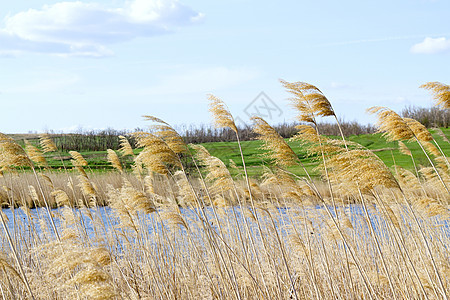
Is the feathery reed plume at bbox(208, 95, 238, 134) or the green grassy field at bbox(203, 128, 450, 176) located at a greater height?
the feathery reed plume at bbox(208, 95, 238, 134)

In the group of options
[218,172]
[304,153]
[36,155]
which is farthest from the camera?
[304,153]

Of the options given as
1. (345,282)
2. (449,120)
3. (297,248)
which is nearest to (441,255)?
(345,282)

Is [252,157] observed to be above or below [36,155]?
below

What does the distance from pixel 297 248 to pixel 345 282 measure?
596 millimetres

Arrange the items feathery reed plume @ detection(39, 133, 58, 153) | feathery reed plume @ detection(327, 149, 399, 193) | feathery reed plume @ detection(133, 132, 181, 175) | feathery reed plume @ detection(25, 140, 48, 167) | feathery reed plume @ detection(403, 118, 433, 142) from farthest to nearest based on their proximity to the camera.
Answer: feathery reed plume @ detection(39, 133, 58, 153) → feathery reed plume @ detection(25, 140, 48, 167) → feathery reed plume @ detection(403, 118, 433, 142) → feathery reed plume @ detection(133, 132, 181, 175) → feathery reed plume @ detection(327, 149, 399, 193)

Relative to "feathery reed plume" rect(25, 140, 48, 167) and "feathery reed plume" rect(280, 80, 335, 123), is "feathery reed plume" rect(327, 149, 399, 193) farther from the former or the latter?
"feathery reed plume" rect(25, 140, 48, 167)

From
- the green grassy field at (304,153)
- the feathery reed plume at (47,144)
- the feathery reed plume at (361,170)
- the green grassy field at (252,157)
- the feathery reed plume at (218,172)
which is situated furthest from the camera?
the green grassy field at (252,157)

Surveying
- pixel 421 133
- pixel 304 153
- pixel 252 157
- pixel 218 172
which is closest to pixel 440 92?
pixel 421 133

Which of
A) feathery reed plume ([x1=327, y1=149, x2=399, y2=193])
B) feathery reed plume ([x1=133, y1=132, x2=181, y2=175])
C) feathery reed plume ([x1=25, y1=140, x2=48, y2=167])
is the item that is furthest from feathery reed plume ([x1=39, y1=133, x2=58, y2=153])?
feathery reed plume ([x1=327, y1=149, x2=399, y2=193])

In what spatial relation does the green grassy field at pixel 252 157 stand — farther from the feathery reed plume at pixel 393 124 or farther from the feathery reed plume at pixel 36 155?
the feathery reed plume at pixel 393 124

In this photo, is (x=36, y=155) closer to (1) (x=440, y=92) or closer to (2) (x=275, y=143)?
(2) (x=275, y=143)

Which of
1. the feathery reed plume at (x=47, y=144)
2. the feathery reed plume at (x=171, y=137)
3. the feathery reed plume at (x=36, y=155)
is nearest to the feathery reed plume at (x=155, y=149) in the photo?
the feathery reed plume at (x=171, y=137)

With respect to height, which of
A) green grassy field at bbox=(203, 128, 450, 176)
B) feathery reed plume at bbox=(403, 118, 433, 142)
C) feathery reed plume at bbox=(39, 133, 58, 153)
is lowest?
green grassy field at bbox=(203, 128, 450, 176)

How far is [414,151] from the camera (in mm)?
29641
